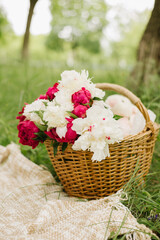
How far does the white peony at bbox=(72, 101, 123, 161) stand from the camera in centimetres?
114

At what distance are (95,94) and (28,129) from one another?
0.39m

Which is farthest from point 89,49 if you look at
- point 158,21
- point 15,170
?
point 15,170

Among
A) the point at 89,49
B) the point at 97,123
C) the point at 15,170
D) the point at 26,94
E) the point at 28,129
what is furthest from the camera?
the point at 89,49

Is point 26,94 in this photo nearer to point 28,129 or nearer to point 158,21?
point 28,129

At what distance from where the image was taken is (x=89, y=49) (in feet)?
63.9

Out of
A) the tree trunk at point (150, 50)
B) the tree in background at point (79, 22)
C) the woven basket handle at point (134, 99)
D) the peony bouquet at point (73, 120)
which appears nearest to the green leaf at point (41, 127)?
the peony bouquet at point (73, 120)

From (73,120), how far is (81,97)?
0.44 ft

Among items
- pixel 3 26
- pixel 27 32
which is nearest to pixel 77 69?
pixel 27 32

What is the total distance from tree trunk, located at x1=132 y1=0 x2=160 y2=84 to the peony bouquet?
1.92 m

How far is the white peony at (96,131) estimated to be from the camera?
3.74 ft

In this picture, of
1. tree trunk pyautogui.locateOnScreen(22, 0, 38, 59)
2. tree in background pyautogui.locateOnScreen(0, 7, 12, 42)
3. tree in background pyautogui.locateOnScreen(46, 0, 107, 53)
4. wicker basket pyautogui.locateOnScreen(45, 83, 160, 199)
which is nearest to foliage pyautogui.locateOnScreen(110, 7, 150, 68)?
tree in background pyautogui.locateOnScreen(46, 0, 107, 53)

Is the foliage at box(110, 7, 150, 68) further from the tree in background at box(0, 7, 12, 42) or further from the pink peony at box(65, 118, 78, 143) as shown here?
the pink peony at box(65, 118, 78, 143)

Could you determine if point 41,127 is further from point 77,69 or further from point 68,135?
point 77,69

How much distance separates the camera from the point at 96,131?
113 cm
